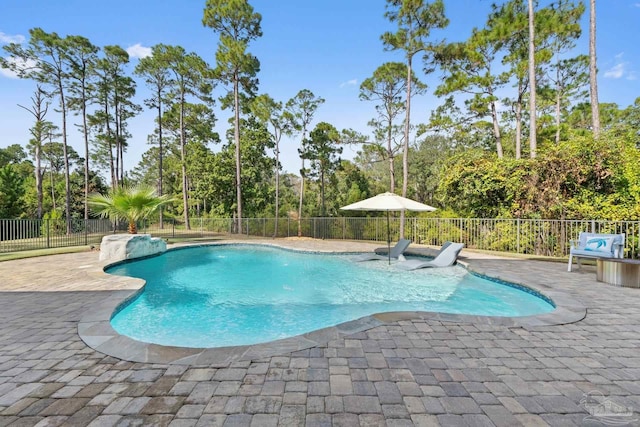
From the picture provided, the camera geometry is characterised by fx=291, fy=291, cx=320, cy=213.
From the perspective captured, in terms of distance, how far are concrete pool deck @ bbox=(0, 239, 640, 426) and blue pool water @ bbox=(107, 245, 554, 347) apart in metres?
1.19

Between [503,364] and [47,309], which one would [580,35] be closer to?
[503,364]

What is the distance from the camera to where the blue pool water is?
4.08 meters

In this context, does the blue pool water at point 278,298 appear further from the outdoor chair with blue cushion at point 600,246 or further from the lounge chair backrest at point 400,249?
the outdoor chair with blue cushion at point 600,246

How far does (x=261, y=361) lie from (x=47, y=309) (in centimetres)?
336

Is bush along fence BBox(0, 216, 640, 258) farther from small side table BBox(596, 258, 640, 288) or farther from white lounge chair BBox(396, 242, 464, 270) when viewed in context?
white lounge chair BBox(396, 242, 464, 270)

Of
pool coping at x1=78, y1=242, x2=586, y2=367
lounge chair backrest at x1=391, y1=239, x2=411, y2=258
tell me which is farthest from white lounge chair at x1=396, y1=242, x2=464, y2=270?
pool coping at x1=78, y1=242, x2=586, y2=367

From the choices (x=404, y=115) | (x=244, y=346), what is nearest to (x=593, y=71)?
(x=404, y=115)

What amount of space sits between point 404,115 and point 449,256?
1408 centimetres

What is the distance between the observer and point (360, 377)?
215 centimetres

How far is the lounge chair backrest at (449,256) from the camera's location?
7.34 m

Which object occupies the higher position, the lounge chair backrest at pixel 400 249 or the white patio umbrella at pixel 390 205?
the white patio umbrella at pixel 390 205

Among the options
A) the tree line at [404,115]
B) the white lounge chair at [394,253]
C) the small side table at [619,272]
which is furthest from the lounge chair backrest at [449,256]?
the tree line at [404,115]

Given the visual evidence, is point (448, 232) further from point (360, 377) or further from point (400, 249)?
point (360, 377)

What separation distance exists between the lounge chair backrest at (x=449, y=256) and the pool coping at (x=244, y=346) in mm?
2898
